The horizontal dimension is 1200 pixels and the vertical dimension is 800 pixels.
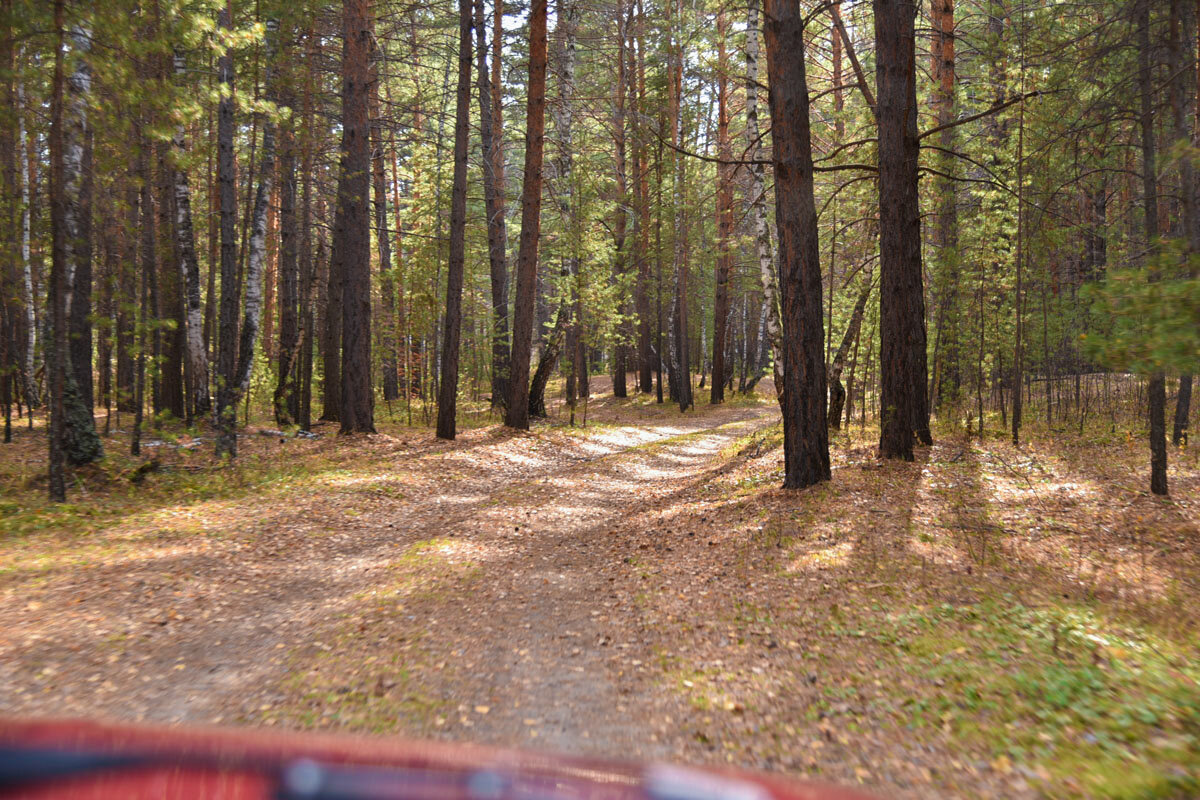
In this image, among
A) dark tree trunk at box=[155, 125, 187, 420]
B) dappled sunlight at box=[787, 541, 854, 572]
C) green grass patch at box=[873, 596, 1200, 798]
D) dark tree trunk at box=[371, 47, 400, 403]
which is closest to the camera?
green grass patch at box=[873, 596, 1200, 798]

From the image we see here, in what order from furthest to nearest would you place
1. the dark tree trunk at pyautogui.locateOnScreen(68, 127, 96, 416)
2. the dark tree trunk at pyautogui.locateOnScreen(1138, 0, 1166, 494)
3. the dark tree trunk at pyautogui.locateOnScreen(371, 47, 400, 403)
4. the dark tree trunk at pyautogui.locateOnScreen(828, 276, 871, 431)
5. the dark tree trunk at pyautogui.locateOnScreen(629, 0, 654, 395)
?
the dark tree trunk at pyautogui.locateOnScreen(629, 0, 654, 395) < the dark tree trunk at pyautogui.locateOnScreen(371, 47, 400, 403) < the dark tree trunk at pyautogui.locateOnScreen(828, 276, 871, 431) < the dark tree trunk at pyautogui.locateOnScreen(68, 127, 96, 416) < the dark tree trunk at pyautogui.locateOnScreen(1138, 0, 1166, 494)

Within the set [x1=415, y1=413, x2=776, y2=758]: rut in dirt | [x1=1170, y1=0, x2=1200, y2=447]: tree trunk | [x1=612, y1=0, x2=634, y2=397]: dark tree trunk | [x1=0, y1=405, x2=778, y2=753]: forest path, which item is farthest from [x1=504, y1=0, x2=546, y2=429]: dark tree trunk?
[x1=1170, y1=0, x2=1200, y2=447]: tree trunk

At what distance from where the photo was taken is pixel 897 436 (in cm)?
1217

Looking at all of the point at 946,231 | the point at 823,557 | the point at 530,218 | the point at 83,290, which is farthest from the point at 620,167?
the point at 823,557

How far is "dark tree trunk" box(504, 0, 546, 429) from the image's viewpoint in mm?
17594

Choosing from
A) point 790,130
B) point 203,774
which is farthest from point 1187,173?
point 203,774

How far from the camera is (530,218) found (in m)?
18.2

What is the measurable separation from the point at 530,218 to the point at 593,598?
12.8 m

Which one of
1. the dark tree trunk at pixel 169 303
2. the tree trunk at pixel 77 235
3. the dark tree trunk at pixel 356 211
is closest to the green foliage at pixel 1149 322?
the tree trunk at pixel 77 235

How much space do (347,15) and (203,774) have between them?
59.1 feet

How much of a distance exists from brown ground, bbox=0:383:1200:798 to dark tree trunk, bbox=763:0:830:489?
6.02 ft

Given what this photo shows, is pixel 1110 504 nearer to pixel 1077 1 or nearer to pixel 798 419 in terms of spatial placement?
pixel 798 419

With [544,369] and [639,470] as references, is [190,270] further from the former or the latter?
[639,470]

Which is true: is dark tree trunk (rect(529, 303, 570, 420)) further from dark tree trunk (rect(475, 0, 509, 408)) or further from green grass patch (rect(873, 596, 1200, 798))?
green grass patch (rect(873, 596, 1200, 798))
